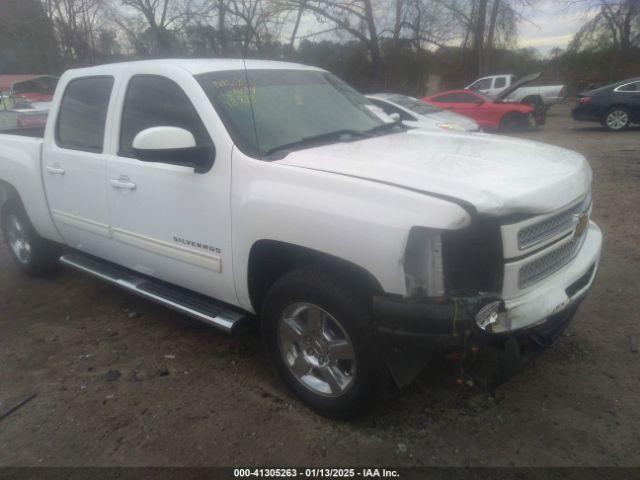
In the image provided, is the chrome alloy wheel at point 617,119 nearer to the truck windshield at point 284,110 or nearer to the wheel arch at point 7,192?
the truck windshield at point 284,110

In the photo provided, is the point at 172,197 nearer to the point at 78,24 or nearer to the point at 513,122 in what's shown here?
the point at 513,122

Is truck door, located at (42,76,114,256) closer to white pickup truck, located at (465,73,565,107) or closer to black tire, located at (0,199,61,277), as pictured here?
black tire, located at (0,199,61,277)

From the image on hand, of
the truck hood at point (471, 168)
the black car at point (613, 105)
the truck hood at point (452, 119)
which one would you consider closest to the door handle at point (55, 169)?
the truck hood at point (471, 168)

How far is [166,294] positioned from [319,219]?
5.09 ft

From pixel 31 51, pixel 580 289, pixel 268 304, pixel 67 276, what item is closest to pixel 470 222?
pixel 580 289

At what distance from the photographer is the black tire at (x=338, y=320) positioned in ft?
8.18

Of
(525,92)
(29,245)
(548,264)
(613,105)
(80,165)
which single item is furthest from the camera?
(525,92)

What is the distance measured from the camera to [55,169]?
4.18m

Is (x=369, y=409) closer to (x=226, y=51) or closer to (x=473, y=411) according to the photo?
(x=473, y=411)

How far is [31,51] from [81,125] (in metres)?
40.2

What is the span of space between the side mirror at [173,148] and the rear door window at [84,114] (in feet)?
3.74

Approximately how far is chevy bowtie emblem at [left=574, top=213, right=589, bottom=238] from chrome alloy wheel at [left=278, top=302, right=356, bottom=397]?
4.46ft

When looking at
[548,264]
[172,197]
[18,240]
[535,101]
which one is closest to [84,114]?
[172,197]

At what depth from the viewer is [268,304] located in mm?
2891
